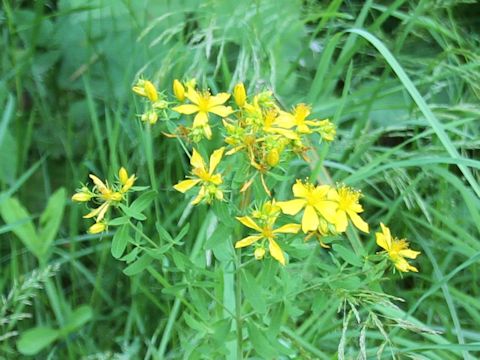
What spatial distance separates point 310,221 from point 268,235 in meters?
0.06

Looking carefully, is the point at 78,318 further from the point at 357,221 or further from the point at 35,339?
the point at 357,221

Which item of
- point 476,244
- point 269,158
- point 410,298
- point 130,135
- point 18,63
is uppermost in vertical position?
point 269,158

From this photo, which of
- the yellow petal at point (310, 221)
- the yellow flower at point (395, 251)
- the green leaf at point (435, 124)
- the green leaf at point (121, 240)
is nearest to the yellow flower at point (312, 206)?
the yellow petal at point (310, 221)

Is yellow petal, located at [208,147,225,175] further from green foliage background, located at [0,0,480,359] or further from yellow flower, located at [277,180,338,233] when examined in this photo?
green foliage background, located at [0,0,480,359]

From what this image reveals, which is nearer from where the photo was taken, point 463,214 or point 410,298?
point 410,298

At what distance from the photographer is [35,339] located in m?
1.26

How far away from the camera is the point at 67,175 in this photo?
1602 mm

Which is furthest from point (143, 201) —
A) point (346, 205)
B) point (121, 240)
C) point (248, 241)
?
point (346, 205)

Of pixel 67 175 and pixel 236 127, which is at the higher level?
pixel 236 127

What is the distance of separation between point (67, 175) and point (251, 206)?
641 millimetres

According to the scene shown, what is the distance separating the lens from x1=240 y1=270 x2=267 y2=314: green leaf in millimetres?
1008

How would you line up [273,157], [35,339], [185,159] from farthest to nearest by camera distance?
[185,159]
[35,339]
[273,157]

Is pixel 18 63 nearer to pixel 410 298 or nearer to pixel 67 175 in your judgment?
pixel 67 175

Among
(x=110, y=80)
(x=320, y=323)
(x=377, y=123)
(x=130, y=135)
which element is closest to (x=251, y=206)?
(x=320, y=323)
